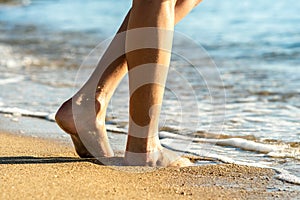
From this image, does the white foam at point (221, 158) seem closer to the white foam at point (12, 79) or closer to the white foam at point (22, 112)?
the white foam at point (22, 112)

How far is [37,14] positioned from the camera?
1197 cm

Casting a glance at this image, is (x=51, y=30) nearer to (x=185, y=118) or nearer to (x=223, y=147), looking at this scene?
(x=185, y=118)

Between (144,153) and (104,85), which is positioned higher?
(104,85)

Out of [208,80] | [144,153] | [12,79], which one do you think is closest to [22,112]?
[12,79]

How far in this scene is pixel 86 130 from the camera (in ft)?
8.45

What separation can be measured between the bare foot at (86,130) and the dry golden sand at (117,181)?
63 millimetres

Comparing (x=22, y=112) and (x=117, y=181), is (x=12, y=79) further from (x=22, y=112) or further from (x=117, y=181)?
(x=117, y=181)

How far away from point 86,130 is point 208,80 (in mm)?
2396

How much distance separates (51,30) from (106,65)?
261 inches

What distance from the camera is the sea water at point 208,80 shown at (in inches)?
123

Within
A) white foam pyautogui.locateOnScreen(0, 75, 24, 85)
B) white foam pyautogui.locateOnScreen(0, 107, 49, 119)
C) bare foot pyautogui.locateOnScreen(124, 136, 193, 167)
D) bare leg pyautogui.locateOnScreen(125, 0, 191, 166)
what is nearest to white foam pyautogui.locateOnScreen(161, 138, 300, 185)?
bare foot pyautogui.locateOnScreen(124, 136, 193, 167)

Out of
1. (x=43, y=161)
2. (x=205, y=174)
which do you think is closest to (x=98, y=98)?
(x=43, y=161)

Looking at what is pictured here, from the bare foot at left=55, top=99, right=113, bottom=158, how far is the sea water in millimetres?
489

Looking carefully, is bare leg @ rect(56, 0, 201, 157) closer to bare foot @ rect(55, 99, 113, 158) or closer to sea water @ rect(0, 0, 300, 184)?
bare foot @ rect(55, 99, 113, 158)
